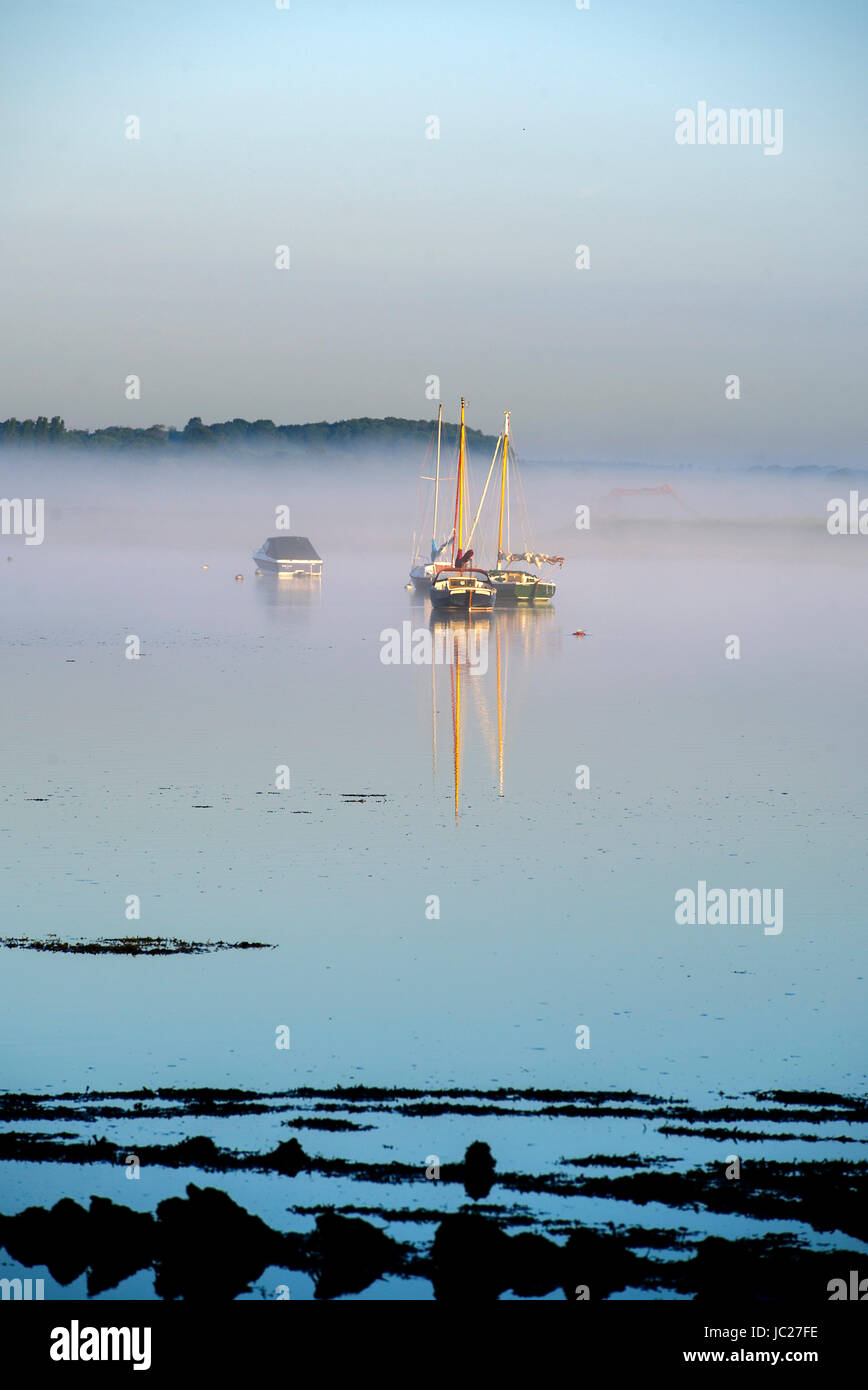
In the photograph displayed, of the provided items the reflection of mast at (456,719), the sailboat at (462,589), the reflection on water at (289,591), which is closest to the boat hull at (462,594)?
the sailboat at (462,589)

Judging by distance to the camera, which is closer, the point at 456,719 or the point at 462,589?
the point at 456,719

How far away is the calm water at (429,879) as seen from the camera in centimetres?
1862

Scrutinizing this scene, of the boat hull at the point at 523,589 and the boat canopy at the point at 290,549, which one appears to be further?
the boat canopy at the point at 290,549

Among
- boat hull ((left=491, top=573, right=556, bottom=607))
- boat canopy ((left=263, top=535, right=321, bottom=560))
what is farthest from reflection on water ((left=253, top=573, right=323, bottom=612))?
boat hull ((left=491, top=573, right=556, bottom=607))

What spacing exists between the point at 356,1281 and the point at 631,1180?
107 inches

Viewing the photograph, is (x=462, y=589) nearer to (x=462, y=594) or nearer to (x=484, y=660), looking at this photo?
(x=462, y=594)

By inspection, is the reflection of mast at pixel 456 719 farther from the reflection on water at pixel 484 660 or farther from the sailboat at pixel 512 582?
the sailboat at pixel 512 582

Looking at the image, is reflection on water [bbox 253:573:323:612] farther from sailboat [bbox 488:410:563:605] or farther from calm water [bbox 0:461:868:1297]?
calm water [bbox 0:461:868:1297]

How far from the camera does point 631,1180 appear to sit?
1455 cm

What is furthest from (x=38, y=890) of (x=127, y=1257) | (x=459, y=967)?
(x=127, y=1257)

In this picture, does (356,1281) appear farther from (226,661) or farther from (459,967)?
(226,661)

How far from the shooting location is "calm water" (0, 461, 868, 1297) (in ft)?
61.1

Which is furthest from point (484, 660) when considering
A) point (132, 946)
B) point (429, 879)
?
point (132, 946)

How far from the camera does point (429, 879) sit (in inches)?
1094
